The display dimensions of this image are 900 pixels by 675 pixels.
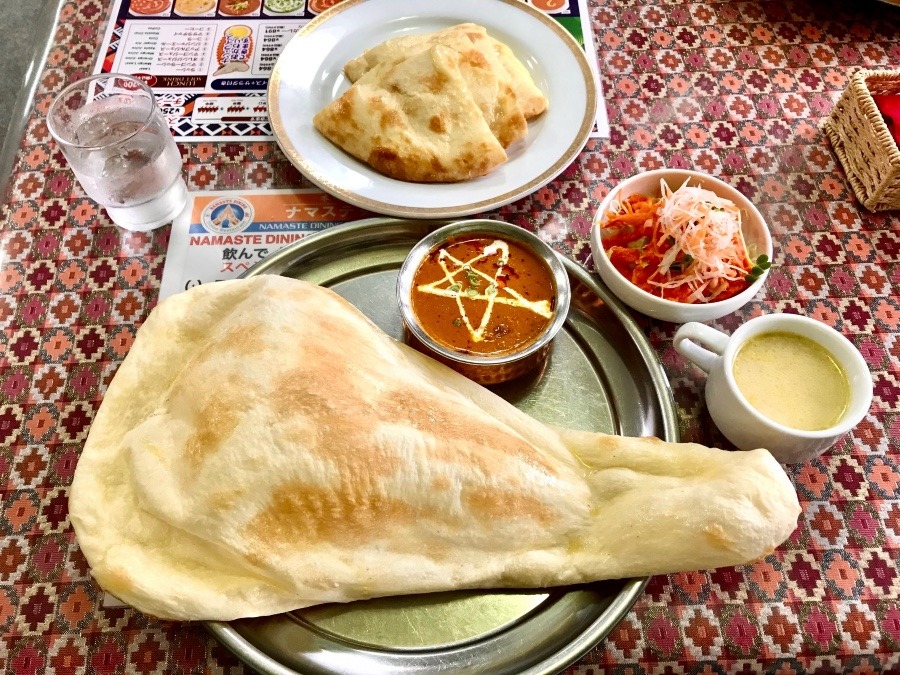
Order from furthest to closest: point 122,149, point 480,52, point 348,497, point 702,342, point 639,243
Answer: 1. point 480,52
2. point 122,149
3. point 639,243
4. point 702,342
5. point 348,497

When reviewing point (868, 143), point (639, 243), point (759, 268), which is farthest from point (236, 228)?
point (868, 143)

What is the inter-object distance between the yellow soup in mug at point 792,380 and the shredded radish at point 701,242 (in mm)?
243

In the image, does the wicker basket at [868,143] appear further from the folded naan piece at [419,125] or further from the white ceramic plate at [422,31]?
the folded naan piece at [419,125]

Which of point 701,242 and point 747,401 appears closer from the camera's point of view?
point 747,401

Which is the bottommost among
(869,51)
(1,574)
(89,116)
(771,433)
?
(1,574)

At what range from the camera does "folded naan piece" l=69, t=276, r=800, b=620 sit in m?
1.43

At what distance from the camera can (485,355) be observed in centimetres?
175

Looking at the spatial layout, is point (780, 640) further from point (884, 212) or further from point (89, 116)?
point (89, 116)

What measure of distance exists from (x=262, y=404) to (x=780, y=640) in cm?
142

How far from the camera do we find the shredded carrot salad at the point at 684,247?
6.28 feet

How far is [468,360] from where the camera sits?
1721mm

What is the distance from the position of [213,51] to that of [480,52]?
1147 mm

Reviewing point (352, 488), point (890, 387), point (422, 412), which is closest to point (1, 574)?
point (352, 488)

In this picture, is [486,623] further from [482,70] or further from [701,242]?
[482,70]
